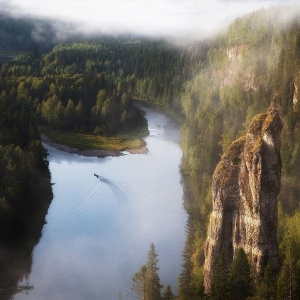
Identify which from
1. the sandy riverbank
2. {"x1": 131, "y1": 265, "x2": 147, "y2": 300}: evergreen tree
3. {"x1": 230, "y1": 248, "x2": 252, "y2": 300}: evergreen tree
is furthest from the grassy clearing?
{"x1": 230, "y1": 248, "x2": 252, "y2": 300}: evergreen tree

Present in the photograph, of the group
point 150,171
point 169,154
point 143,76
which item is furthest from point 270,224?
point 143,76

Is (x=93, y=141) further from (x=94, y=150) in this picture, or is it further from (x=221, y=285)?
(x=221, y=285)

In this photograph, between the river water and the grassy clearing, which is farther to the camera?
the grassy clearing

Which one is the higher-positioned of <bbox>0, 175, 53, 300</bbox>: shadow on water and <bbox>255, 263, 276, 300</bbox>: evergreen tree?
<bbox>0, 175, 53, 300</bbox>: shadow on water

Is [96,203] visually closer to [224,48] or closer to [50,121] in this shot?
[50,121]

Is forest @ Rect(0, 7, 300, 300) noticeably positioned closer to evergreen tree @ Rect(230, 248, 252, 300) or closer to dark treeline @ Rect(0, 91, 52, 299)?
evergreen tree @ Rect(230, 248, 252, 300)

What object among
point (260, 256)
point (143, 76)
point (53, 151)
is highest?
point (143, 76)
